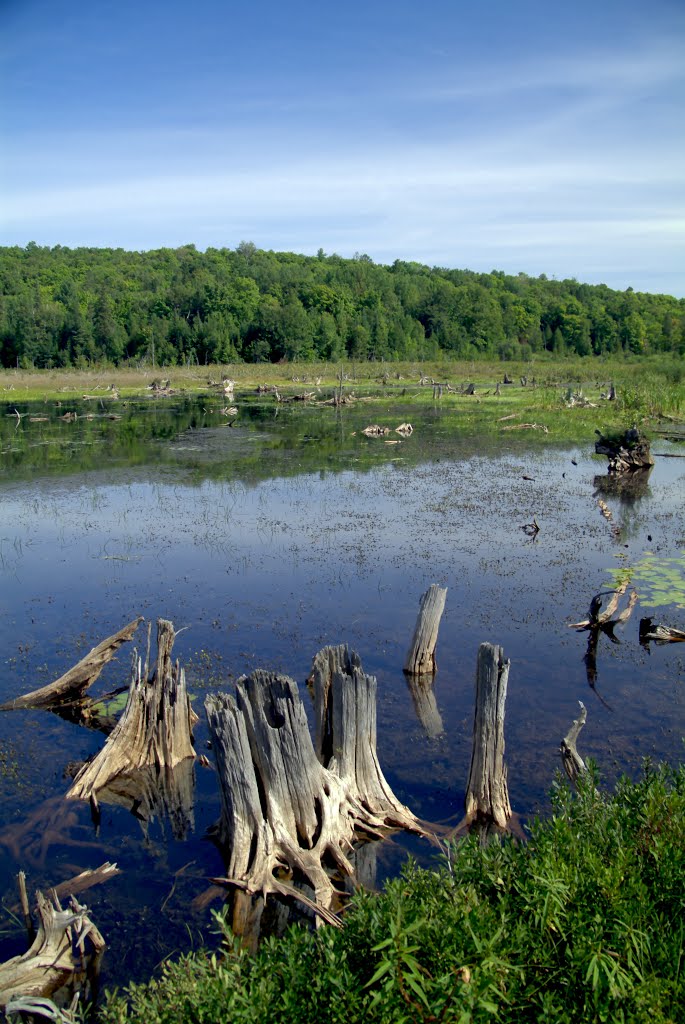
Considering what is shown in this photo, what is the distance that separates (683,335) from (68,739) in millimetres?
83016

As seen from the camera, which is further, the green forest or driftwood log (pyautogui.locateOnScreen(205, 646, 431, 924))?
the green forest

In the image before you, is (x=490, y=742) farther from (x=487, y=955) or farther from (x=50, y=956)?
(x=50, y=956)

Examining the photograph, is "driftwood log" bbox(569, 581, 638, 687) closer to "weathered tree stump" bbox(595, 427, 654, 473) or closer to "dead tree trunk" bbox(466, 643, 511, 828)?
"dead tree trunk" bbox(466, 643, 511, 828)

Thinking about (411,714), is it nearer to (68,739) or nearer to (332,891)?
(332,891)

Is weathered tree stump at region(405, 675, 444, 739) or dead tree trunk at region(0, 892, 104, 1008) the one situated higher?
weathered tree stump at region(405, 675, 444, 739)

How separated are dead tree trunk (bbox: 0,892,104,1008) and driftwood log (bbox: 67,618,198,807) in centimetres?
272

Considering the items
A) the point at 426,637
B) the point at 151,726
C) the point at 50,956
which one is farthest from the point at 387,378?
the point at 50,956

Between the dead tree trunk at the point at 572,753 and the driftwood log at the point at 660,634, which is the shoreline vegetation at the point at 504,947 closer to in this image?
the dead tree trunk at the point at 572,753

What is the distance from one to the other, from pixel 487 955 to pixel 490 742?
12.9 ft

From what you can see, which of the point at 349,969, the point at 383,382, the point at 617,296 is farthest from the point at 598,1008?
the point at 617,296

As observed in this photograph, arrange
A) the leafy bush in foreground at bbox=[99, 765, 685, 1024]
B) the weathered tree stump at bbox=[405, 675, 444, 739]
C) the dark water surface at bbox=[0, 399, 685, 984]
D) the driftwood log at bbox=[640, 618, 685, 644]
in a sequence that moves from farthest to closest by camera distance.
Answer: the driftwood log at bbox=[640, 618, 685, 644] → the weathered tree stump at bbox=[405, 675, 444, 739] → the dark water surface at bbox=[0, 399, 685, 984] → the leafy bush in foreground at bbox=[99, 765, 685, 1024]

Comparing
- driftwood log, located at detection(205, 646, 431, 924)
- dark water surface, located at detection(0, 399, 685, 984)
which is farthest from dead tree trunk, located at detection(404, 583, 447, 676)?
driftwood log, located at detection(205, 646, 431, 924)

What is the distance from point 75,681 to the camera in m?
10.7

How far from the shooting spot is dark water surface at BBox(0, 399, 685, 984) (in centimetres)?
841
